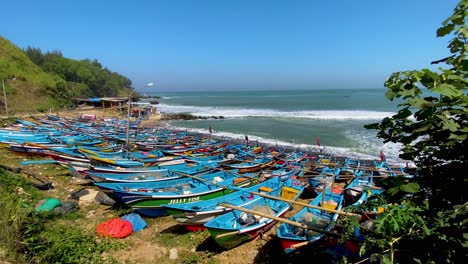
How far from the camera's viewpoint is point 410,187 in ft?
8.86

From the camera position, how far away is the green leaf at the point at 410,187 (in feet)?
8.64

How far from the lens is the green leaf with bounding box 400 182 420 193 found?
2.63m

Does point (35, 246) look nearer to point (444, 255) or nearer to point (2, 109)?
point (444, 255)

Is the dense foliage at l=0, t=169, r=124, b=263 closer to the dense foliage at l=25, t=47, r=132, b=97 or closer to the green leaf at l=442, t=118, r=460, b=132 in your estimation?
the green leaf at l=442, t=118, r=460, b=132

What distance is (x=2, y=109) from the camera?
35.2 metres

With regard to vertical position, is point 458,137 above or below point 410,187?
above

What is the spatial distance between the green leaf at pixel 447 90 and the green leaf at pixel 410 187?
0.92m

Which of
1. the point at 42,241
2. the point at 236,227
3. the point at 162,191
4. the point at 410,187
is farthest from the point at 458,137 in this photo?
the point at 162,191

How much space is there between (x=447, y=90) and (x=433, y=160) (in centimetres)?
107

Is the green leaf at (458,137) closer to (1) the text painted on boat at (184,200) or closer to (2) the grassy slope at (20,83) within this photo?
(1) the text painted on boat at (184,200)

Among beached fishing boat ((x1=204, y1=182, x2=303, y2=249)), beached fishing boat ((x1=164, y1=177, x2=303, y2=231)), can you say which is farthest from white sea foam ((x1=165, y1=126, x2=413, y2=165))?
beached fishing boat ((x1=204, y1=182, x2=303, y2=249))

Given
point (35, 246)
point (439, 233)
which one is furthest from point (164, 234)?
point (439, 233)

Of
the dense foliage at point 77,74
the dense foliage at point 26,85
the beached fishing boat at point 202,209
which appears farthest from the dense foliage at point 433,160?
the dense foliage at point 77,74

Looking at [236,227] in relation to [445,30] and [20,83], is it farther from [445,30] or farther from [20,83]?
[20,83]
